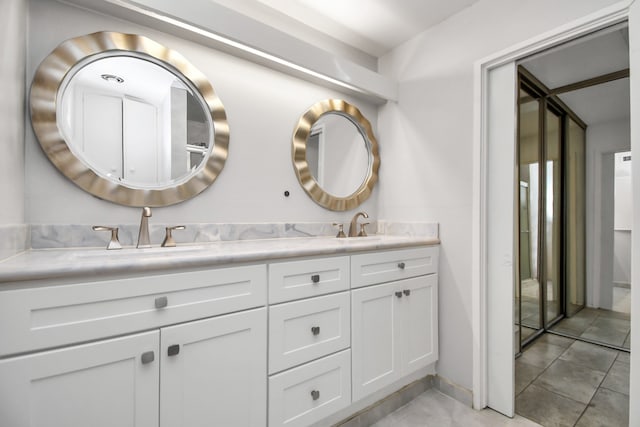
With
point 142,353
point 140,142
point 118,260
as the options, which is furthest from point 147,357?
point 140,142

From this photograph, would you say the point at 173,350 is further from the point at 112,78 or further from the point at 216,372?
the point at 112,78

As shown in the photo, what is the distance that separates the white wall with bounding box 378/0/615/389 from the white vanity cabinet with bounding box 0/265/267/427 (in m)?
1.30

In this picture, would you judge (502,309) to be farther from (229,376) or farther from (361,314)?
(229,376)

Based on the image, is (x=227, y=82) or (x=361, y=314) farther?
(x=227, y=82)

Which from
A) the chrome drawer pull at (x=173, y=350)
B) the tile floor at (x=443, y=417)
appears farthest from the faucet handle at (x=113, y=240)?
the tile floor at (x=443, y=417)

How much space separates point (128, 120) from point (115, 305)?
3.17 ft

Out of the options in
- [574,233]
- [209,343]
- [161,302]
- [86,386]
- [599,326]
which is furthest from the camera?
[574,233]

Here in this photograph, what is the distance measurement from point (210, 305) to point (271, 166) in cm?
102

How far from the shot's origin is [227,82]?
66.6 inches

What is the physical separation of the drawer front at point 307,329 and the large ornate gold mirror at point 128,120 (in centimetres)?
84

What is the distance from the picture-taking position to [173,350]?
38.9 inches

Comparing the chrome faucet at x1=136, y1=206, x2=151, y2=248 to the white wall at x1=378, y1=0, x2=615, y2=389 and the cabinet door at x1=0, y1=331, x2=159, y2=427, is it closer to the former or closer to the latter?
the cabinet door at x1=0, y1=331, x2=159, y2=427

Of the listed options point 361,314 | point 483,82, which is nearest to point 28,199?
point 361,314

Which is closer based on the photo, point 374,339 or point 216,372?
point 216,372
